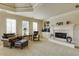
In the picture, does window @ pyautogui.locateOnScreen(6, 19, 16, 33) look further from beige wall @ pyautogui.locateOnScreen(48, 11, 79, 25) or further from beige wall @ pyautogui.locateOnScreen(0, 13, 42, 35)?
beige wall @ pyautogui.locateOnScreen(48, 11, 79, 25)

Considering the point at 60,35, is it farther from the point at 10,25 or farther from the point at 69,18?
the point at 10,25

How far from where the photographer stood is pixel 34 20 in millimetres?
9062

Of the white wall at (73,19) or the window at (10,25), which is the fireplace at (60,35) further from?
the window at (10,25)

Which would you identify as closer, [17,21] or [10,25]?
[10,25]

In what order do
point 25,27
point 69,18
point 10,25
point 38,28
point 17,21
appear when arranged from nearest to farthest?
1. point 69,18
2. point 10,25
3. point 17,21
4. point 25,27
5. point 38,28

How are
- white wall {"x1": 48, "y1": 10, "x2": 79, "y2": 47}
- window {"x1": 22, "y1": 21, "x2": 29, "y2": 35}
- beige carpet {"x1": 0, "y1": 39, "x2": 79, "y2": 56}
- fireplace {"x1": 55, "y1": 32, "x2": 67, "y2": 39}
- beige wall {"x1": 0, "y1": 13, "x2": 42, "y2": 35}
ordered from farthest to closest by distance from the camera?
window {"x1": 22, "y1": 21, "x2": 29, "y2": 35} < fireplace {"x1": 55, "y1": 32, "x2": 67, "y2": 39} < beige wall {"x1": 0, "y1": 13, "x2": 42, "y2": 35} < white wall {"x1": 48, "y1": 10, "x2": 79, "y2": 47} < beige carpet {"x1": 0, "y1": 39, "x2": 79, "y2": 56}

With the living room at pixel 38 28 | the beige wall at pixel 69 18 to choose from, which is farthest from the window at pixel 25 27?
the beige wall at pixel 69 18

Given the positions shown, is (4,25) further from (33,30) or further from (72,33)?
(72,33)

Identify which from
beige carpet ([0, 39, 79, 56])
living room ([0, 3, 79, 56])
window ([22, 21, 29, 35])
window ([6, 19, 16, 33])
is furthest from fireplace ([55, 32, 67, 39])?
window ([6, 19, 16, 33])

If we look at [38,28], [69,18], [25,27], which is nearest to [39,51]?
[69,18]

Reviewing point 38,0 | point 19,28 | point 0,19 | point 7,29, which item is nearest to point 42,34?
point 19,28

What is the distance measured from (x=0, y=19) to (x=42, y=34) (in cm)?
491

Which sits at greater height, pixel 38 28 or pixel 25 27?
pixel 25 27

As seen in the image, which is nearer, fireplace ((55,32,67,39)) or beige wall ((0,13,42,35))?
beige wall ((0,13,42,35))
